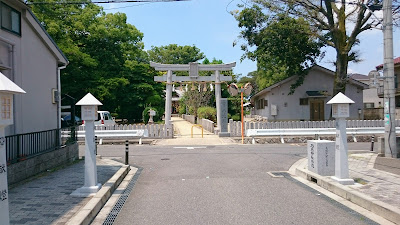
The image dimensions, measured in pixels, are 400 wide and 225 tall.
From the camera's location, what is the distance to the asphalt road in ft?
20.2

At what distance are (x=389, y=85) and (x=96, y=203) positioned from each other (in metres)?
10.3

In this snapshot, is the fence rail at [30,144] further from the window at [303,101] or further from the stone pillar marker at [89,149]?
the window at [303,101]

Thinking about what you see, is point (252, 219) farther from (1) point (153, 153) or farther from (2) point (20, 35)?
(1) point (153, 153)

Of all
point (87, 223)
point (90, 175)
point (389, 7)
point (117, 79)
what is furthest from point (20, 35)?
point (117, 79)

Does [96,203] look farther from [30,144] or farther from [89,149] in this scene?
[30,144]

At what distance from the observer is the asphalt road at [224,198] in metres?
6.15

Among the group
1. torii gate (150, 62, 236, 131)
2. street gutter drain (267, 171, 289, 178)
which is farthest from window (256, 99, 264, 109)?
street gutter drain (267, 171, 289, 178)

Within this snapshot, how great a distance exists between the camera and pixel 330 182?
8.39 m

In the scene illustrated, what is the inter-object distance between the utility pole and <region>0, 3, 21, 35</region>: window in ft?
39.0

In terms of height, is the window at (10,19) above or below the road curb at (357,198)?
above

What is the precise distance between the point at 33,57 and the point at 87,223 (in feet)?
24.5

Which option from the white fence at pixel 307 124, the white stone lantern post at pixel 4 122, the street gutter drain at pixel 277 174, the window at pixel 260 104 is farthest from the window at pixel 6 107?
the window at pixel 260 104

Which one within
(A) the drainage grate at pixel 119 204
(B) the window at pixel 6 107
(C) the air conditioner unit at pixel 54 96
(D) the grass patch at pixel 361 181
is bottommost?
(A) the drainage grate at pixel 119 204

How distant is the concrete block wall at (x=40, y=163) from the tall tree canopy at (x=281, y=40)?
19410mm
